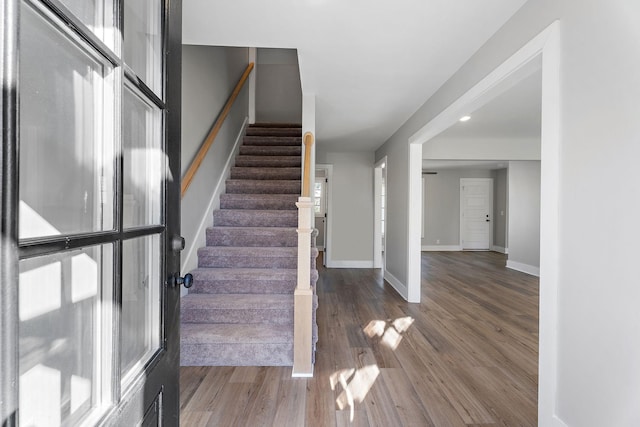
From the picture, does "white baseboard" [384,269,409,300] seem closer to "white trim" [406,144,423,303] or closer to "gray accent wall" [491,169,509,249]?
"white trim" [406,144,423,303]

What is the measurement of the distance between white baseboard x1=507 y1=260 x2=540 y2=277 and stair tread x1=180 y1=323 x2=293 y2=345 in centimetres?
503

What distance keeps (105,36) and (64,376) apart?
2.01ft

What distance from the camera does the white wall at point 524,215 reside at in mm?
5523

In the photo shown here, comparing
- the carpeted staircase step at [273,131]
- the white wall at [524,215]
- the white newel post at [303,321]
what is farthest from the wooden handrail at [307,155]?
the white wall at [524,215]

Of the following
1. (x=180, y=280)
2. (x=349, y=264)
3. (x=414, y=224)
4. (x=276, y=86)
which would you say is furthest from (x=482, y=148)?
(x=180, y=280)

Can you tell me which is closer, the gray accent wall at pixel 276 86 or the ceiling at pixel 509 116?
the ceiling at pixel 509 116

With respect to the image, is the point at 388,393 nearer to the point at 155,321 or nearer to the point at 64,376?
the point at 155,321

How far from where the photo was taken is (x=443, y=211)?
8.59 meters

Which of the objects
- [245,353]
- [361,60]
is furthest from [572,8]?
[245,353]

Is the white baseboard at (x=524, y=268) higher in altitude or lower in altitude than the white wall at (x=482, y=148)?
lower

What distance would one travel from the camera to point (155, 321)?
0.82 meters

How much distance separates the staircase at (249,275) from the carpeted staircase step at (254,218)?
0.01 meters

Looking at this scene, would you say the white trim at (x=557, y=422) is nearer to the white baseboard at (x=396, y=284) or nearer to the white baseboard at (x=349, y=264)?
the white baseboard at (x=396, y=284)

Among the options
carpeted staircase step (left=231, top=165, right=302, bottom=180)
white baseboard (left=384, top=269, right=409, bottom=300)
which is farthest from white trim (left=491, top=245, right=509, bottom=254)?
carpeted staircase step (left=231, top=165, right=302, bottom=180)
